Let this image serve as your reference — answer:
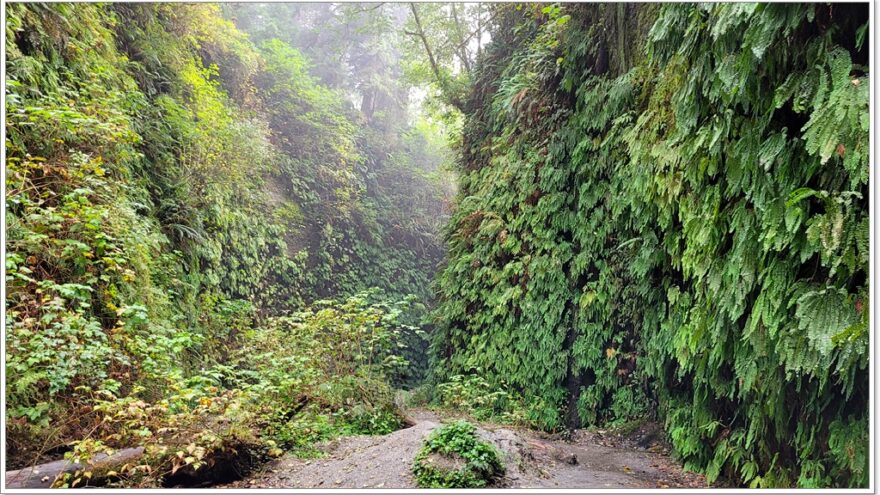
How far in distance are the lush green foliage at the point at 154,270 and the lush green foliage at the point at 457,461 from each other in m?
1.80

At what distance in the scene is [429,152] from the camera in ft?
77.7

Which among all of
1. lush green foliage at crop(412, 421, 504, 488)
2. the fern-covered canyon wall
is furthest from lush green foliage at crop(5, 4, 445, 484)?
the fern-covered canyon wall

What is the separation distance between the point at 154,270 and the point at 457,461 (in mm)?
4958

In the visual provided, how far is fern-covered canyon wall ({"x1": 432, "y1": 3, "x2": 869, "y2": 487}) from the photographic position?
2.82m

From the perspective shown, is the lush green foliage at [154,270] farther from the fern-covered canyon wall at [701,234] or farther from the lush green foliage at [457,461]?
the fern-covered canyon wall at [701,234]

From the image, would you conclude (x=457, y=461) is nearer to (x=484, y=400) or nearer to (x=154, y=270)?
(x=484, y=400)

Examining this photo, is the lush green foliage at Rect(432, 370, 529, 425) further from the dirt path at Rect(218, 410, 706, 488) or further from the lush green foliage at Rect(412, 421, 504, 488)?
the lush green foliage at Rect(412, 421, 504, 488)

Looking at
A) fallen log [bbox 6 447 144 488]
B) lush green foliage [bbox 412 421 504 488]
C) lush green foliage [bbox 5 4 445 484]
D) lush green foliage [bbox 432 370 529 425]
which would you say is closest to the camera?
fallen log [bbox 6 447 144 488]

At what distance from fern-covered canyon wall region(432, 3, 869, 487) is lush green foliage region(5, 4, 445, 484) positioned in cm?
274

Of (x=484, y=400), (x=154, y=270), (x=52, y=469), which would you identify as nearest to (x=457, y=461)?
(x=52, y=469)

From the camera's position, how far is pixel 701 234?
3842mm

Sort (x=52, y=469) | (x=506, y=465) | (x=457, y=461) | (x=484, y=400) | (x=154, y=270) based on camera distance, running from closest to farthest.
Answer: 1. (x=52, y=469)
2. (x=457, y=461)
3. (x=506, y=465)
4. (x=154, y=270)
5. (x=484, y=400)

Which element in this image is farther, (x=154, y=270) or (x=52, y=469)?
(x=154, y=270)

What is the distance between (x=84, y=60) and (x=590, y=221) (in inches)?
283
